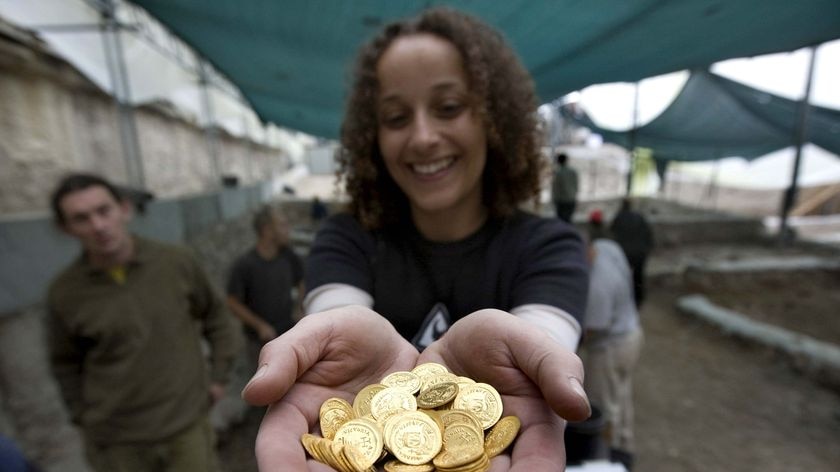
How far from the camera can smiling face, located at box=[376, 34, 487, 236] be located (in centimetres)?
144

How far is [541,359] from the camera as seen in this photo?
94cm

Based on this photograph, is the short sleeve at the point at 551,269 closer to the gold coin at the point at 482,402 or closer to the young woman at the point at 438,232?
the young woman at the point at 438,232

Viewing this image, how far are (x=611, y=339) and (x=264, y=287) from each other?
3.08 m

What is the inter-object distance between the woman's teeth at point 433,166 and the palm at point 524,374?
23.9 inches

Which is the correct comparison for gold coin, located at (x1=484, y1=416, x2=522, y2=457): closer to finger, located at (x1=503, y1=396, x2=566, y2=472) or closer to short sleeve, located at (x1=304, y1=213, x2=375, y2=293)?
finger, located at (x1=503, y1=396, x2=566, y2=472)

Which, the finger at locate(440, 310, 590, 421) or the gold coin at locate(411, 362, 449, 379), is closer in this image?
the finger at locate(440, 310, 590, 421)

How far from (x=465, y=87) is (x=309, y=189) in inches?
801

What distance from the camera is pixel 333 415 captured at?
1142mm

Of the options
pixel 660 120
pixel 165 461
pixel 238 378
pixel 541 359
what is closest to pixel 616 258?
pixel 541 359

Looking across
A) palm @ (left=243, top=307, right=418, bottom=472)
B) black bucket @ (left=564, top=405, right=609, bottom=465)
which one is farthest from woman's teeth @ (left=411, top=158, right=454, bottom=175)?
black bucket @ (left=564, top=405, right=609, bottom=465)

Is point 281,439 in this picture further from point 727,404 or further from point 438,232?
point 727,404

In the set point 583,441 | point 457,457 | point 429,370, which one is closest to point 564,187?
point 583,441

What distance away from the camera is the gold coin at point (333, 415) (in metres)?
1.09

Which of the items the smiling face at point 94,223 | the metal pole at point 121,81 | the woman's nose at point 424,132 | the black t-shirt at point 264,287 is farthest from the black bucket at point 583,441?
the metal pole at point 121,81
